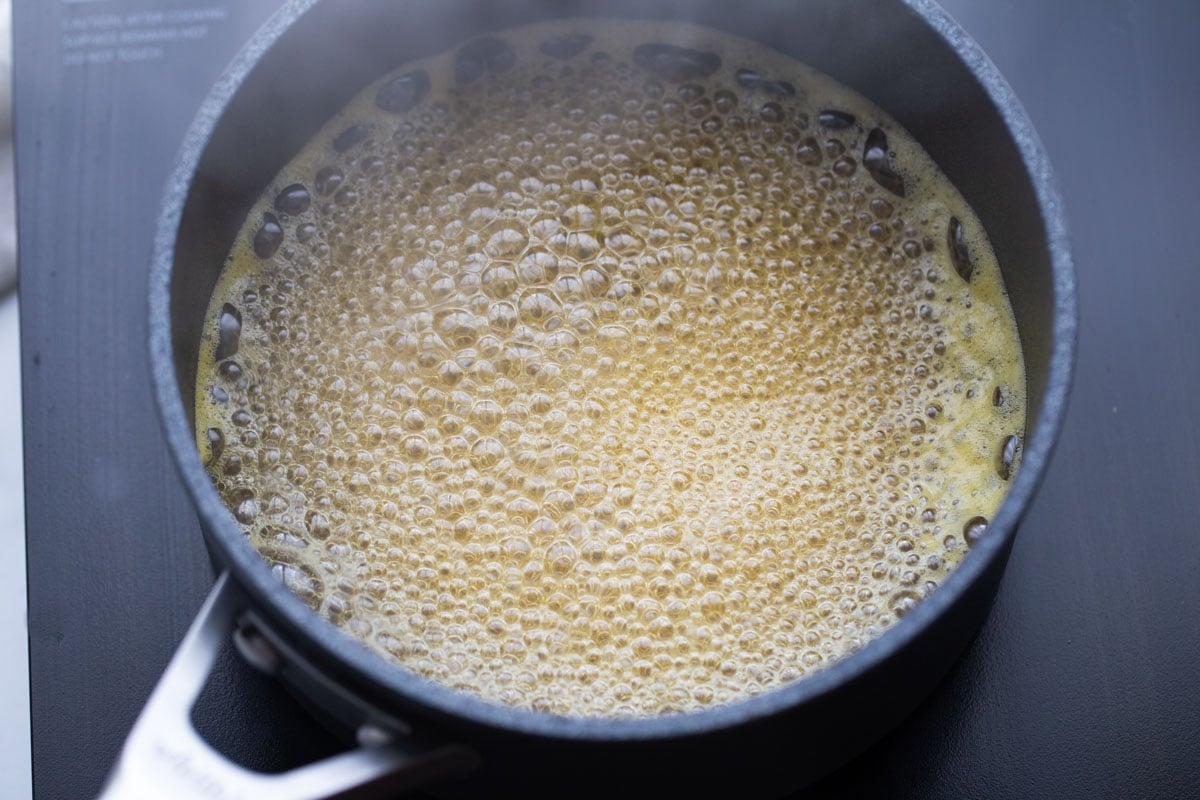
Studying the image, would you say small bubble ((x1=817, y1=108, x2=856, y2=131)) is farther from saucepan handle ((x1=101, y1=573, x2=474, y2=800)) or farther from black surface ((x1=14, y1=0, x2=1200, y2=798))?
saucepan handle ((x1=101, y1=573, x2=474, y2=800))

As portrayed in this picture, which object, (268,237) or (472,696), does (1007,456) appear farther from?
(268,237)

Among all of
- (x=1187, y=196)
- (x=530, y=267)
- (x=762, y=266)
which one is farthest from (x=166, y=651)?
(x=1187, y=196)

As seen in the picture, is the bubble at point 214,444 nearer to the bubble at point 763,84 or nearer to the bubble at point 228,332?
the bubble at point 228,332

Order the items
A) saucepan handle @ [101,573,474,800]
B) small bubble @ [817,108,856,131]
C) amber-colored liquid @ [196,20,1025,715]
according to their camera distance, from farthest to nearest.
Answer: small bubble @ [817,108,856,131] < amber-colored liquid @ [196,20,1025,715] < saucepan handle @ [101,573,474,800]

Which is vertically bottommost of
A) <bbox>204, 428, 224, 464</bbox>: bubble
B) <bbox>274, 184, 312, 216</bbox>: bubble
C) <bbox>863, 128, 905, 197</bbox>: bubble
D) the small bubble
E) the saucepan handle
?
the saucepan handle

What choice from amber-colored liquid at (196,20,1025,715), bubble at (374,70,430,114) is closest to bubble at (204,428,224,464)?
amber-colored liquid at (196,20,1025,715)

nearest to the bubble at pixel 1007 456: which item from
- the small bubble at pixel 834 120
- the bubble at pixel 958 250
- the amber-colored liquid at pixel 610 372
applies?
the amber-colored liquid at pixel 610 372

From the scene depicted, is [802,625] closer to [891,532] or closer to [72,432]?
[891,532]
